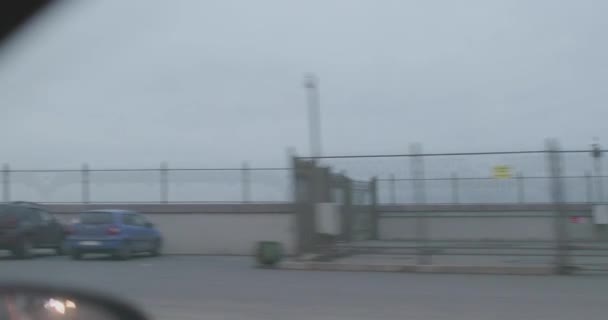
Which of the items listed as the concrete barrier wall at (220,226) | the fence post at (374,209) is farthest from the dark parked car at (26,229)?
the fence post at (374,209)

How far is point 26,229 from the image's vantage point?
790 inches

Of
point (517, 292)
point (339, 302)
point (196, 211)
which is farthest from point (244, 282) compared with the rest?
point (196, 211)

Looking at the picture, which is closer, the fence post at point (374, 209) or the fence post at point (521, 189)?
the fence post at point (521, 189)

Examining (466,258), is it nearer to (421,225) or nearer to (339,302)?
(421,225)

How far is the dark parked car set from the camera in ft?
64.5

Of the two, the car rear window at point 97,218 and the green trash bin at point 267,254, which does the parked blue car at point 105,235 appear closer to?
the car rear window at point 97,218

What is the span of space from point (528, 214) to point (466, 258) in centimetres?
492

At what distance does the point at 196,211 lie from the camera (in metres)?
23.5

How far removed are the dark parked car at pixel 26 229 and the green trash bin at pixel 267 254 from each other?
6.49 meters

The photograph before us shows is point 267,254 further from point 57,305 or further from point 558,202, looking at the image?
point 57,305

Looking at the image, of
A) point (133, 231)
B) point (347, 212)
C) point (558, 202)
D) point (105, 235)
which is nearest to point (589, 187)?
point (558, 202)

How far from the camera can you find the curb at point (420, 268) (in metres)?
15.8

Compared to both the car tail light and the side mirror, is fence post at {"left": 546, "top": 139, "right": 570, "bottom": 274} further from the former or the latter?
the side mirror

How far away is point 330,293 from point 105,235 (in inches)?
368
